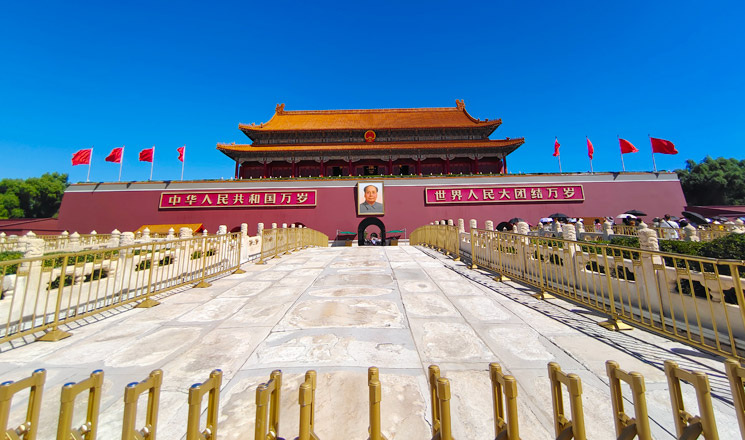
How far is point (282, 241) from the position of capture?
1135 cm

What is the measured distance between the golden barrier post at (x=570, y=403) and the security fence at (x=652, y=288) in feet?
8.48

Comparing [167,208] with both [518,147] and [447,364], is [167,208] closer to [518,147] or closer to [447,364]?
[447,364]

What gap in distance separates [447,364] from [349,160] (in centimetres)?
2276

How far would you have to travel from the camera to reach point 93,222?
802 inches

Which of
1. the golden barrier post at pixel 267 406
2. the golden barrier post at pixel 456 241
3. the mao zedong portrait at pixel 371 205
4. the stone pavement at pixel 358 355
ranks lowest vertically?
the stone pavement at pixel 358 355

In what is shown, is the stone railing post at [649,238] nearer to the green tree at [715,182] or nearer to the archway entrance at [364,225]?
the archway entrance at [364,225]

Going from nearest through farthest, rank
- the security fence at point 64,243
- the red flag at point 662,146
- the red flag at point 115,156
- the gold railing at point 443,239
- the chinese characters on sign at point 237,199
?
the gold railing at point 443,239
the security fence at point 64,243
the red flag at point 662,146
the red flag at point 115,156
the chinese characters on sign at point 237,199

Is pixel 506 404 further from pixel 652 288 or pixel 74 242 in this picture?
pixel 74 242

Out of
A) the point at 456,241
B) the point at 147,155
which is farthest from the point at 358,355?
the point at 147,155

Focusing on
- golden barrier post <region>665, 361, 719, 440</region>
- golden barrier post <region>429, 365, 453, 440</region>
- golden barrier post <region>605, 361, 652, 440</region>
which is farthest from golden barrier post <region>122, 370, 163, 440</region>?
golden barrier post <region>665, 361, 719, 440</region>

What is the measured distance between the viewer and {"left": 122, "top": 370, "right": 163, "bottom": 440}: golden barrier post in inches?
43.3

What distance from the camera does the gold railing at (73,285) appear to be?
11.6 feet

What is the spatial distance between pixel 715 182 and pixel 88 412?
4919 cm


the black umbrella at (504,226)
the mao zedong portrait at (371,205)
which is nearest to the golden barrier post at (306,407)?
the mao zedong portrait at (371,205)
